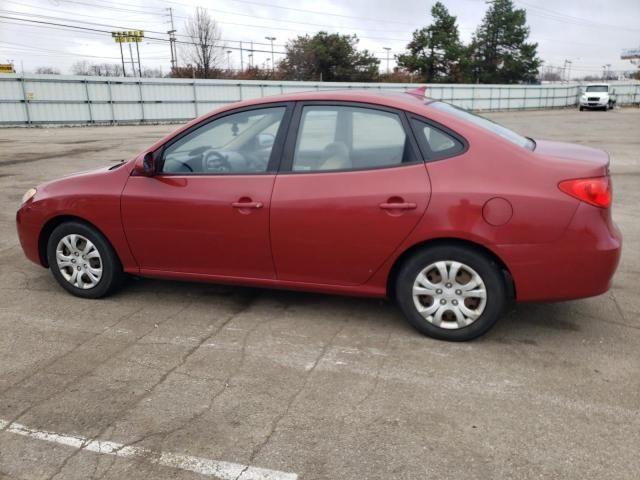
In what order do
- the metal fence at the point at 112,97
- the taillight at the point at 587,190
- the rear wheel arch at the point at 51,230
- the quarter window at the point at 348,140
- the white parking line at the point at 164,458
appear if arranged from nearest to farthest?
the white parking line at the point at 164,458 → the taillight at the point at 587,190 → the quarter window at the point at 348,140 → the rear wheel arch at the point at 51,230 → the metal fence at the point at 112,97

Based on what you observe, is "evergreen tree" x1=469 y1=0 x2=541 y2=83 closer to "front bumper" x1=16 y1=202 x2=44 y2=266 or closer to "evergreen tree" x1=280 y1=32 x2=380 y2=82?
"evergreen tree" x1=280 y1=32 x2=380 y2=82

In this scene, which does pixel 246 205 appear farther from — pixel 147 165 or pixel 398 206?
pixel 398 206

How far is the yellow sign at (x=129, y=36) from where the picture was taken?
63.7 metres

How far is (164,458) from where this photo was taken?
264cm

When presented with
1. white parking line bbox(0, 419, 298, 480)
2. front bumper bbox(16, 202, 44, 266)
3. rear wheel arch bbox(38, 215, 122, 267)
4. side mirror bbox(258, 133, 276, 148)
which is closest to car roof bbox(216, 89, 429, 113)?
side mirror bbox(258, 133, 276, 148)

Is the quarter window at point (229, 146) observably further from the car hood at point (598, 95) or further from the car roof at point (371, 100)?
the car hood at point (598, 95)

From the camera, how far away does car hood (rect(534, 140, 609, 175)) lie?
137 inches

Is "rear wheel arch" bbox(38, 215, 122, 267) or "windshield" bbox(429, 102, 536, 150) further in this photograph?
"rear wheel arch" bbox(38, 215, 122, 267)

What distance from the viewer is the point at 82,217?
4.41 metres

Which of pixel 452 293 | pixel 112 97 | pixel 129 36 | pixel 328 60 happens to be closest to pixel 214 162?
pixel 452 293

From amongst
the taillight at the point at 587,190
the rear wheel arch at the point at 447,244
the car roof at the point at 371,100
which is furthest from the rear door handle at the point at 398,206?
the taillight at the point at 587,190

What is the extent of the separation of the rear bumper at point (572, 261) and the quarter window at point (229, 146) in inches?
69.0

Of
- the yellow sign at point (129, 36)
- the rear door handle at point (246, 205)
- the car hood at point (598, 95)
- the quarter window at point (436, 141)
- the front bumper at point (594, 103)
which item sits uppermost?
the yellow sign at point (129, 36)

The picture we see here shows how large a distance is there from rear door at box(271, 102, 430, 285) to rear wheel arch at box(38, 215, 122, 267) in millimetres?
1522
